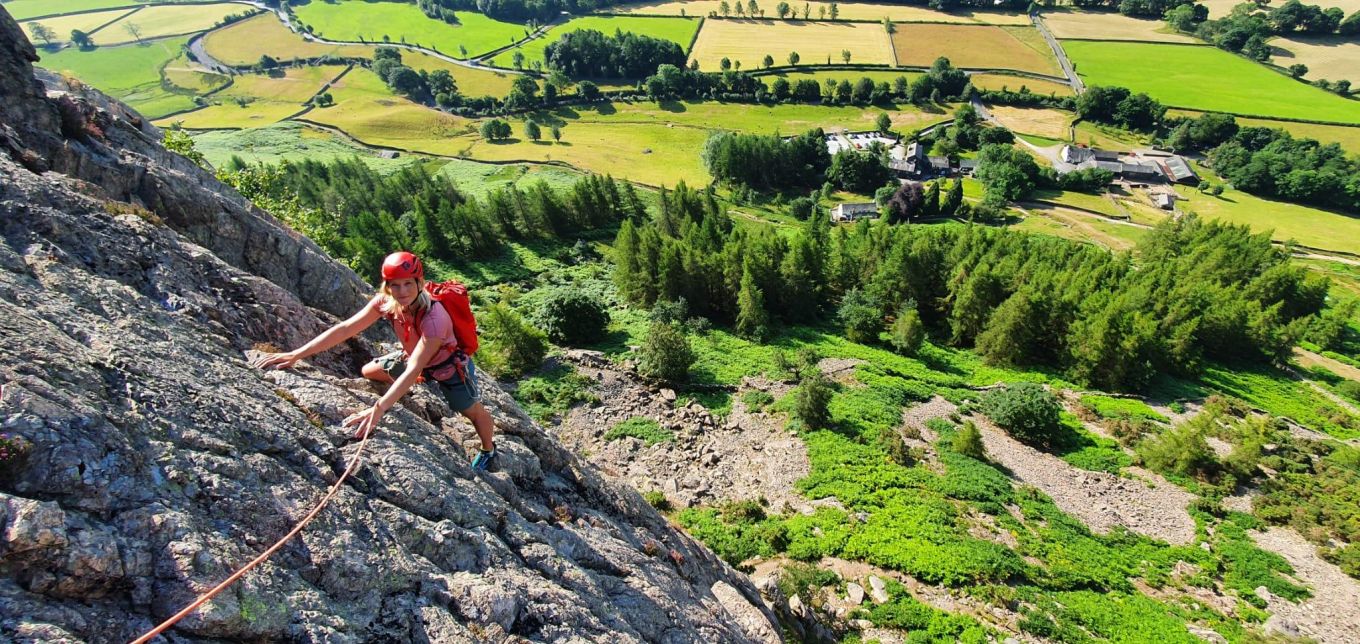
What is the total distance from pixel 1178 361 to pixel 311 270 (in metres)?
64.2

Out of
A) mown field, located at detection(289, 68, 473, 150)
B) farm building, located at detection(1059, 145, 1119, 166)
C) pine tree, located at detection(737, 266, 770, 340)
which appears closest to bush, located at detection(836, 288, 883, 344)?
pine tree, located at detection(737, 266, 770, 340)

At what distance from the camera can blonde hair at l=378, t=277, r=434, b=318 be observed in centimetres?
937

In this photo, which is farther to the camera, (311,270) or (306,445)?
(311,270)

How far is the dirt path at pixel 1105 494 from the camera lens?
30453 millimetres

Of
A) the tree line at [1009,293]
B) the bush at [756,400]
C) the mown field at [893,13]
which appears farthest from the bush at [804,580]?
the mown field at [893,13]

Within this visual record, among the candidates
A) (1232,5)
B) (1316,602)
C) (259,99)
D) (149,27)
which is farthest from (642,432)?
(149,27)

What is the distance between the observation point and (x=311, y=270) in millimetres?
13852

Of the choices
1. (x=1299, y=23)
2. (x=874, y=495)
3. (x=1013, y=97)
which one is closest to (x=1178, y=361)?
(x=874, y=495)

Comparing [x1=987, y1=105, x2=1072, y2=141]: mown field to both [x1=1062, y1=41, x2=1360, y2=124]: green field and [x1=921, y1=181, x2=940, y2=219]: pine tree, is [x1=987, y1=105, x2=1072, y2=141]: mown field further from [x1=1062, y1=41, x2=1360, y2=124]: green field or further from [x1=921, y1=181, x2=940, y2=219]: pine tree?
[x1=921, y1=181, x2=940, y2=219]: pine tree

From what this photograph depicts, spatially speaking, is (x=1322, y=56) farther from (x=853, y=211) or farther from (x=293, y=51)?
(x=293, y=51)

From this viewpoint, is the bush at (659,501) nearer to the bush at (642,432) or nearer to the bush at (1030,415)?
the bush at (642,432)

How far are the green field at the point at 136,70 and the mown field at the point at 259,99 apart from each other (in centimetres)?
851

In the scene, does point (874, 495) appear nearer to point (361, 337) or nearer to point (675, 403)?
point (675, 403)

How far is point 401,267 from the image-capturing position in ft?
29.4
